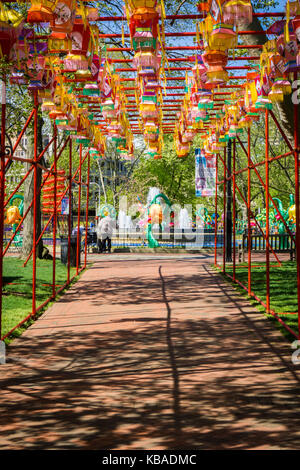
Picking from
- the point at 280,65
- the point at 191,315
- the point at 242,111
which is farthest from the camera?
the point at 242,111

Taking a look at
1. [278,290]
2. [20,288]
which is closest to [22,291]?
[20,288]

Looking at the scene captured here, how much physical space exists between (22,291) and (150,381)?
21.8 ft

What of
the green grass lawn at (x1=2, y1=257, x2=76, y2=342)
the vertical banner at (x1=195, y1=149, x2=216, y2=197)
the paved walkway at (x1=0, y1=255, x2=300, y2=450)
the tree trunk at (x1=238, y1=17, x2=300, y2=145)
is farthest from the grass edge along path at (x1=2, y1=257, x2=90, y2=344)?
the tree trunk at (x1=238, y1=17, x2=300, y2=145)

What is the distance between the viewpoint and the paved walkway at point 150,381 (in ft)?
13.8

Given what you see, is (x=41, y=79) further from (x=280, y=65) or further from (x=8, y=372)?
(x=8, y=372)

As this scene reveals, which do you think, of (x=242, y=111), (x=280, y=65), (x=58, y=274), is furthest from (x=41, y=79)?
(x=58, y=274)

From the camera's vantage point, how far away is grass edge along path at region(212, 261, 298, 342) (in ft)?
27.4

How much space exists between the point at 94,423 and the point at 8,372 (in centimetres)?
186

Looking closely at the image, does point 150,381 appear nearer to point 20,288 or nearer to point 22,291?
point 22,291

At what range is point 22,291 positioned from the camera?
11.6 meters

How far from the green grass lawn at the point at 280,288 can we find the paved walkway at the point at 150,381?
0.38 meters

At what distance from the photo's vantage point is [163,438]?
411 cm

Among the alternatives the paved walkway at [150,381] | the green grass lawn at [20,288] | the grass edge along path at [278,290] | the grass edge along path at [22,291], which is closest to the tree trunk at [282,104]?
the grass edge along path at [278,290]

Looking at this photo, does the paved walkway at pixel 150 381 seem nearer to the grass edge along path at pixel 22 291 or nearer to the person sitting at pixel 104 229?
the grass edge along path at pixel 22 291
